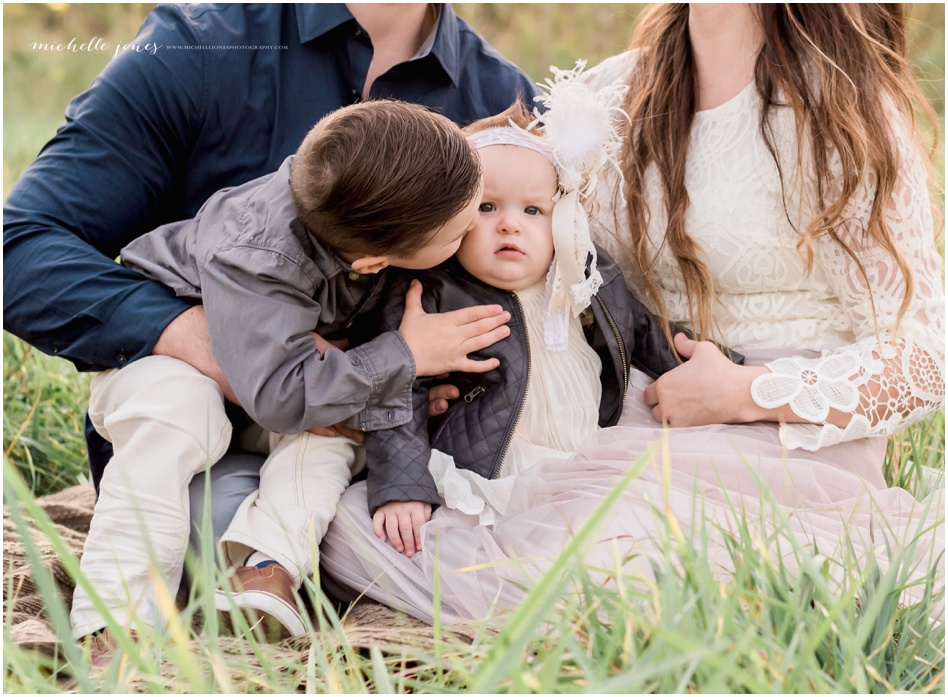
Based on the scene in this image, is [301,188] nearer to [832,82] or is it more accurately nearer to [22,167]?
[832,82]

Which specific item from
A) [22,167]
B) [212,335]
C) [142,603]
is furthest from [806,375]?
[22,167]

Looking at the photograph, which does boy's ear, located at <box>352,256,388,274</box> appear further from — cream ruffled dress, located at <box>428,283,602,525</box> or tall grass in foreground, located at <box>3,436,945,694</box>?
tall grass in foreground, located at <box>3,436,945,694</box>

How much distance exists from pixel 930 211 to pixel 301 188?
1.40 metres

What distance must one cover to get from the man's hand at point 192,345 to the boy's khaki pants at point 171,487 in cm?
2

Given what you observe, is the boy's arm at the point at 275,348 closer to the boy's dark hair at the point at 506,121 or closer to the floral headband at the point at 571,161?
the floral headband at the point at 571,161

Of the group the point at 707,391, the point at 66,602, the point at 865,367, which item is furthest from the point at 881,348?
the point at 66,602

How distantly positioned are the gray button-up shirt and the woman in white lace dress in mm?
261

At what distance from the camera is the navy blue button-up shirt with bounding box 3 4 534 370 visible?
2014 mm

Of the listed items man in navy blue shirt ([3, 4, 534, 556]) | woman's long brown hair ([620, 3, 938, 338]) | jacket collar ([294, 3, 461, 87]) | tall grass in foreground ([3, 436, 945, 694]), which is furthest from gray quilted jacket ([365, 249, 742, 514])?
jacket collar ([294, 3, 461, 87])

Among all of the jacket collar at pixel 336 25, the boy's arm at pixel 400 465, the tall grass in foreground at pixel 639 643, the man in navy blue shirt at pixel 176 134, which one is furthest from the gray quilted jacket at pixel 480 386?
the jacket collar at pixel 336 25

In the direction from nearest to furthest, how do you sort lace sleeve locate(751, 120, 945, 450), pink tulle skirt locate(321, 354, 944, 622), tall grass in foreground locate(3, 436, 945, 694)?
tall grass in foreground locate(3, 436, 945, 694) < pink tulle skirt locate(321, 354, 944, 622) < lace sleeve locate(751, 120, 945, 450)

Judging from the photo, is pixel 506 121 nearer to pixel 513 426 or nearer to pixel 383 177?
pixel 383 177

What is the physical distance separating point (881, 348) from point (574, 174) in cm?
77

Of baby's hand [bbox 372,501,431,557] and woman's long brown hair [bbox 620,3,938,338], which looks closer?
baby's hand [bbox 372,501,431,557]
